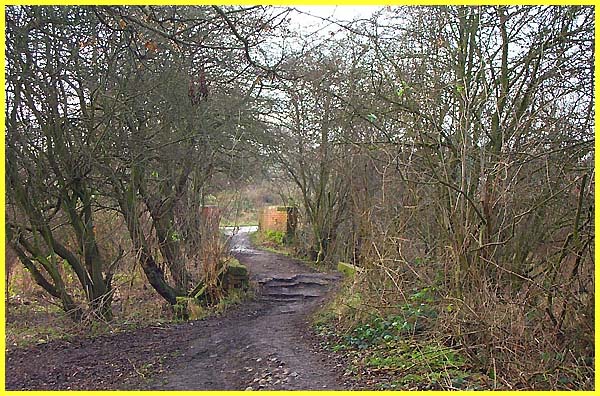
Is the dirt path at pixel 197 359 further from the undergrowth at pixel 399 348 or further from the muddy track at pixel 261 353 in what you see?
the undergrowth at pixel 399 348

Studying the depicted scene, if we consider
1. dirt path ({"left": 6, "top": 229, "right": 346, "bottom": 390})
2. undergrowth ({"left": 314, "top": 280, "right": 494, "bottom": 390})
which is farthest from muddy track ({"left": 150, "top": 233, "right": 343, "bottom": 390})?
undergrowth ({"left": 314, "top": 280, "right": 494, "bottom": 390})

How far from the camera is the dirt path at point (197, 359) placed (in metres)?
6.28

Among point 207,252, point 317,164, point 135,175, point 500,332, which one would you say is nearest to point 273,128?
point 207,252

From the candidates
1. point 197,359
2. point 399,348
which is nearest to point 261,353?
point 197,359

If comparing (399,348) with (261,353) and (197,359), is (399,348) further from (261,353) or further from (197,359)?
(197,359)

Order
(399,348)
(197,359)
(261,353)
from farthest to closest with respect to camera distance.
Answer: (197,359), (261,353), (399,348)

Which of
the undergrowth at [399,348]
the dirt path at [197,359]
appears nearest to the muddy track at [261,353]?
the dirt path at [197,359]

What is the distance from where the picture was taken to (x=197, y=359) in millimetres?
7535

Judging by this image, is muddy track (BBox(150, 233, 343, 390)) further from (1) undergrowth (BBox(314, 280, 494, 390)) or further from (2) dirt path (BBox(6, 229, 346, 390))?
(1) undergrowth (BBox(314, 280, 494, 390))

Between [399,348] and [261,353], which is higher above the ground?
[399,348]

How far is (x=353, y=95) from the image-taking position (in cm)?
895

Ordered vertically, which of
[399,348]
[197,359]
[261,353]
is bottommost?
[197,359]

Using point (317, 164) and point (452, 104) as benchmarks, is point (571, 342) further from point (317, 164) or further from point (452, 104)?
point (317, 164)

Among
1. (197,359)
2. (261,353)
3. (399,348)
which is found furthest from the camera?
(197,359)
